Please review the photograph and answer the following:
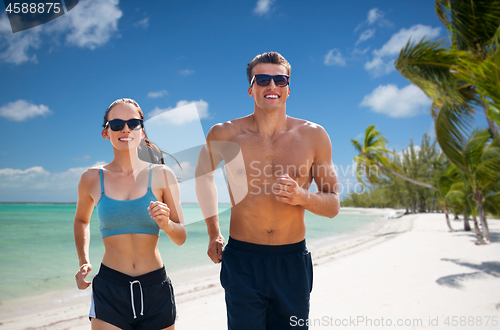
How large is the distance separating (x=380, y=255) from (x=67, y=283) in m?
9.25

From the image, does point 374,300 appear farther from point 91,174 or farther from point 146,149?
point 91,174

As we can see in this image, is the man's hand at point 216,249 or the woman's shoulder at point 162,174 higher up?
the woman's shoulder at point 162,174

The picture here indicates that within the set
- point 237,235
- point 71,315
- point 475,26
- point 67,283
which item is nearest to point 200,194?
point 237,235

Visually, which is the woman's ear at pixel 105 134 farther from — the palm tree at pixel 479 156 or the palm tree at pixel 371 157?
the palm tree at pixel 371 157

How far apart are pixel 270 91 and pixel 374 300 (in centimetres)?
455

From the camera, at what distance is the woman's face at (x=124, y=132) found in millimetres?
2064

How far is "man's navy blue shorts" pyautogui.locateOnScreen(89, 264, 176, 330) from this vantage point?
1.78 metres

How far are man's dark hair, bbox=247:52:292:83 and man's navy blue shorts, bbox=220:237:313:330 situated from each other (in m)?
1.25

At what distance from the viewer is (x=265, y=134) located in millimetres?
2242

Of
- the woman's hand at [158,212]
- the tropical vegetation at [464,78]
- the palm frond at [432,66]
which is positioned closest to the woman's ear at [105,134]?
the woman's hand at [158,212]

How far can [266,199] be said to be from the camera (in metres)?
2.08

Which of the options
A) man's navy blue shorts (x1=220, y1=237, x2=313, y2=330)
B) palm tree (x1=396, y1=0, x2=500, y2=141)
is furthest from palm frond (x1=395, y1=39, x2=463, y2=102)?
man's navy blue shorts (x1=220, y1=237, x2=313, y2=330)

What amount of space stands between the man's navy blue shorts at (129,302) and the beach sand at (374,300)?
85cm

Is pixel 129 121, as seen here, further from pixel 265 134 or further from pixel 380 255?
pixel 380 255
